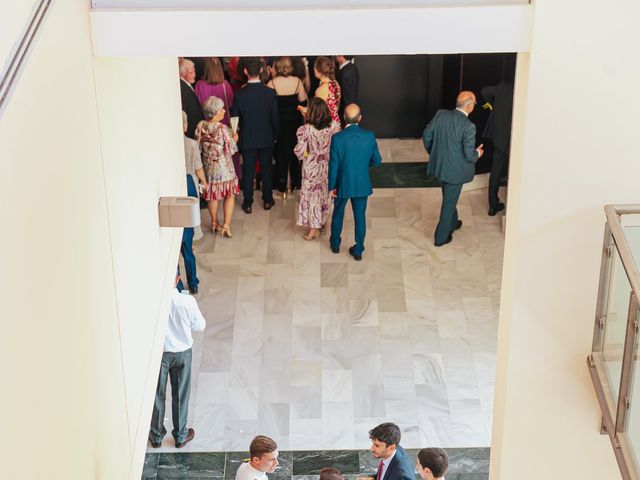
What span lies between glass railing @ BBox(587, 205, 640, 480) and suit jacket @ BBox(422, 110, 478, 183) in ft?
15.3

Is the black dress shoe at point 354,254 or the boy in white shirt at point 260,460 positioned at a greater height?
the boy in white shirt at point 260,460

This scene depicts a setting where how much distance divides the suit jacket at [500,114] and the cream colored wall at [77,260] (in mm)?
4403

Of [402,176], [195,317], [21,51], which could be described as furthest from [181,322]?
[402,176]

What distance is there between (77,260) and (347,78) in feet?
22.5

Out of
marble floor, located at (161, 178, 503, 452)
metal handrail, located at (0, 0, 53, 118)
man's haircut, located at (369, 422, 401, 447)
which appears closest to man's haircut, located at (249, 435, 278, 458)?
man's haircut, located at (369, 422, 401, 447)

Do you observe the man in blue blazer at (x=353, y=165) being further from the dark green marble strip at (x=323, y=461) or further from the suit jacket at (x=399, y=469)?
the suit jacket at (x=399, y=469)

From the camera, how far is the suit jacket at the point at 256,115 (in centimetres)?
991

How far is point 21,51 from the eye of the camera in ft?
11.0

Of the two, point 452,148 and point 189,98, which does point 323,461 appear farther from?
point 189,98

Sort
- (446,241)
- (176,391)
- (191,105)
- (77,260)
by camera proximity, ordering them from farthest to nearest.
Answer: (446,241)
(191,105)
(176,391)
(77,260)

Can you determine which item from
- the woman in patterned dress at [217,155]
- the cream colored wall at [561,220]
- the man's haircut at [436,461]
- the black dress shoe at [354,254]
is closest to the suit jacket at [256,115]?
the woman in patterned dress at [217,155]

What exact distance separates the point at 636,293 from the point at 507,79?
6444 mm

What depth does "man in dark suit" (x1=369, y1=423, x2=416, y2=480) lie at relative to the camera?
6.38m

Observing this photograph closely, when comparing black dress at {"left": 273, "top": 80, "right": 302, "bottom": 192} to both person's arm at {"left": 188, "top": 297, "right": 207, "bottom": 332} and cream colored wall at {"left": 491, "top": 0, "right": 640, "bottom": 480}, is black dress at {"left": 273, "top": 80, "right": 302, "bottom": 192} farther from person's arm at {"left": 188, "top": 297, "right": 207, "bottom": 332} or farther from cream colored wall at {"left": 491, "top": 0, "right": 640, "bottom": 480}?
cream colored wall at {"left": 491, "top": 0, "right": 640, "bottom": 480}
